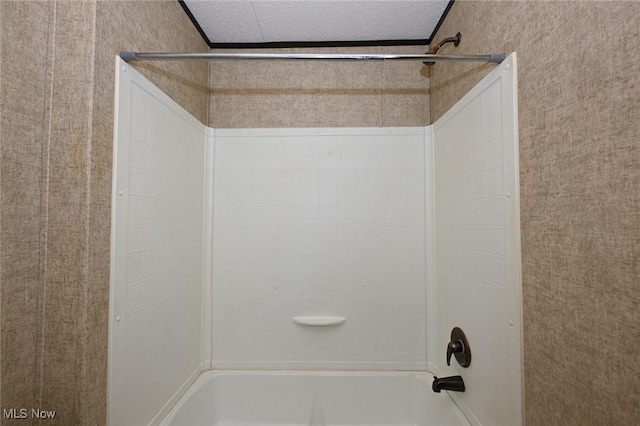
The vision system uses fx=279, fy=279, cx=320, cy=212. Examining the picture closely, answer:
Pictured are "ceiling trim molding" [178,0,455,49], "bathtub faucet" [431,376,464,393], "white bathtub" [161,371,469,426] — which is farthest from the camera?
"ceiling trim molding" [178,0,455,49]

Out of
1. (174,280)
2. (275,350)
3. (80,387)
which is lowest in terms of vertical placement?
(275,350)

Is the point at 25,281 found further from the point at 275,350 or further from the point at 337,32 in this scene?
the point at 337,32

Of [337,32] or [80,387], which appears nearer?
[80,387]

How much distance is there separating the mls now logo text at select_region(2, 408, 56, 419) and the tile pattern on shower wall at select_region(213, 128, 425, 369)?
760mm

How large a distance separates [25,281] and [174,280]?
511 millimetres

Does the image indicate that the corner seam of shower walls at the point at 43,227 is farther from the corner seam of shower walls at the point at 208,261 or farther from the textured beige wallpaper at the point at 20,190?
the corner seam of shower walls at the point at 208,261

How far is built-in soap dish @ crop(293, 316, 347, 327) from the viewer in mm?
1428

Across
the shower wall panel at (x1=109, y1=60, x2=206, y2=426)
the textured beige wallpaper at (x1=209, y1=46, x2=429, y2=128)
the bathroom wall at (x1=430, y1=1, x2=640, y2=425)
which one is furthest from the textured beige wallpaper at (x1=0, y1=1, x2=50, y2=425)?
the bathroom wall at (x1=430, y1=1, x2=640, y2=425)

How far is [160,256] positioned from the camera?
42.2 inches

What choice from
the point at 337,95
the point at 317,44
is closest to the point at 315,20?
the point at 317,44

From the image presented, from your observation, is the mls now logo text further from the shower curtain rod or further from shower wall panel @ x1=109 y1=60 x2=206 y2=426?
the shower curtain rod

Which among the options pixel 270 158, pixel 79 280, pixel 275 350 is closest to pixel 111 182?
pixel 79 280

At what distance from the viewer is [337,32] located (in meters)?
1.43

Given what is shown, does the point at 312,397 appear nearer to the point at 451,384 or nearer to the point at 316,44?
the point at 451,384
